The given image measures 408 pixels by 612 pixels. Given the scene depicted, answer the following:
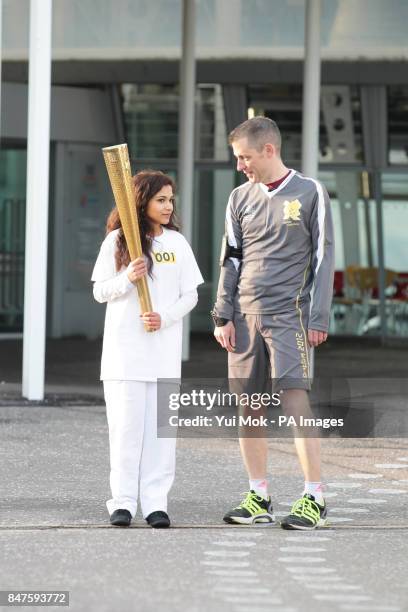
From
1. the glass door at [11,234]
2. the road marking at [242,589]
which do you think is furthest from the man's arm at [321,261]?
the glass door at [11,234]

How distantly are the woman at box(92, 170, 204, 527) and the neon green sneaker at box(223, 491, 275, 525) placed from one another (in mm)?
362

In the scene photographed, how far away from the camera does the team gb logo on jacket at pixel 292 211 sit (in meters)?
6.62

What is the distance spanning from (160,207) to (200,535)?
5.11 feet

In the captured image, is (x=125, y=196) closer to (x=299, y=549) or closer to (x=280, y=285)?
(x=280, y=285)

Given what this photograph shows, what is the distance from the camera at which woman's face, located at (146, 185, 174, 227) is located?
22.1ft

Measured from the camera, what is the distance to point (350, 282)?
20.9 meters

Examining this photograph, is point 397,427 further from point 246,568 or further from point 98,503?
point 246,568

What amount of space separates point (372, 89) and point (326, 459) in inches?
470

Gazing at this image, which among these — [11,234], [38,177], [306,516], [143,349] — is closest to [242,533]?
[306,516]

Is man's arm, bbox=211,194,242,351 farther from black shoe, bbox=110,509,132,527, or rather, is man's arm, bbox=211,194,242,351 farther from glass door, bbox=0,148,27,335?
glass door, bbox=0,148,27,335

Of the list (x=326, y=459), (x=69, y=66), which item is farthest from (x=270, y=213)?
(x=69, y=66)

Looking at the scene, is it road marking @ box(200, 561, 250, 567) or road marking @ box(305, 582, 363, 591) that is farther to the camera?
road marking @ box(200, 561, 250, 567)

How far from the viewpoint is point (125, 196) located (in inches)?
259

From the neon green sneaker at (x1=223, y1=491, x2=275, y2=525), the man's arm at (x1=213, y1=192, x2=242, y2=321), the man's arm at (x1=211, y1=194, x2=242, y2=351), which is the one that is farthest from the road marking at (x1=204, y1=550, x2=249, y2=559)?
the man's arm at (x1=213, y1=192, x2=242, y2=321)
